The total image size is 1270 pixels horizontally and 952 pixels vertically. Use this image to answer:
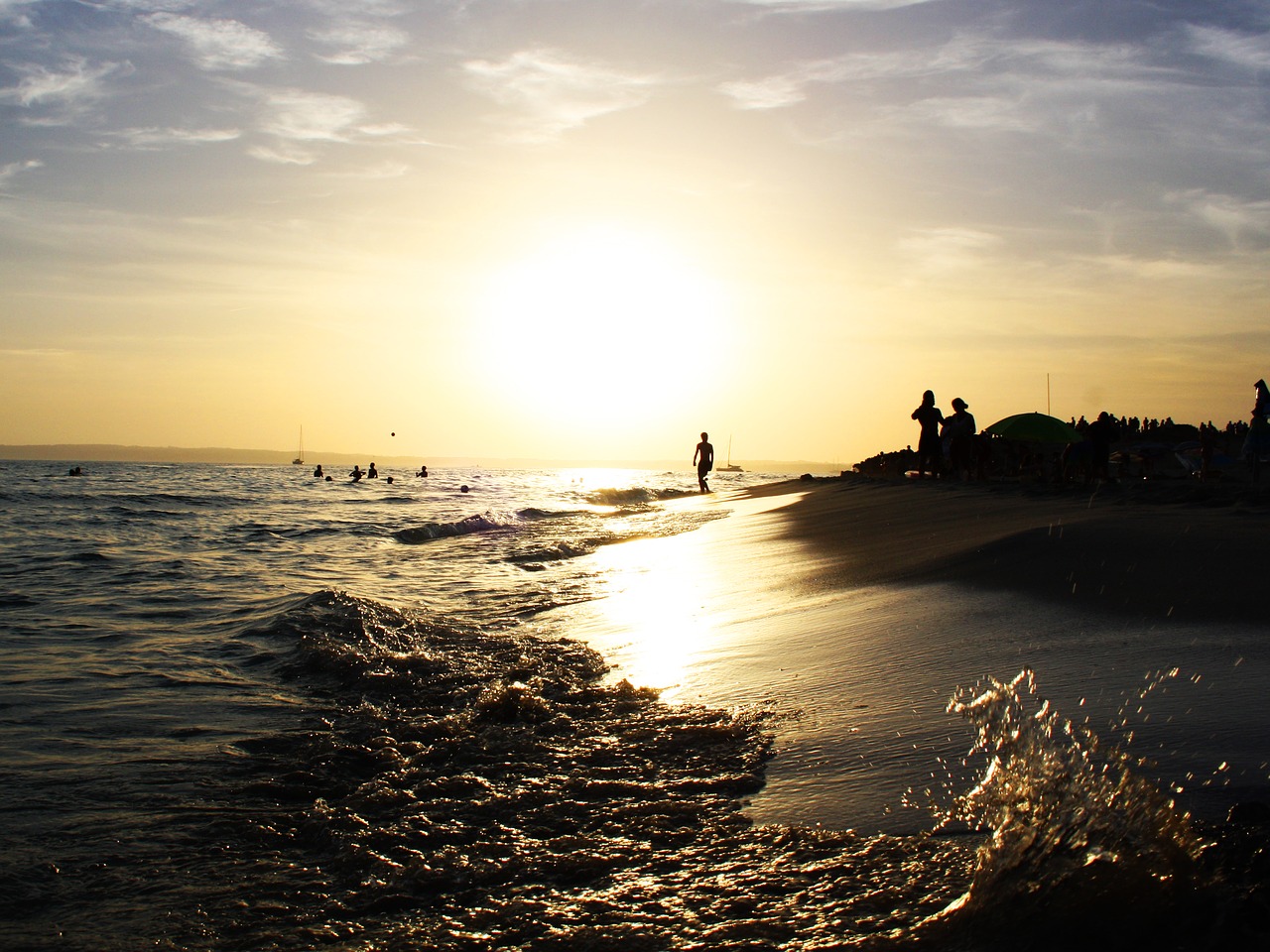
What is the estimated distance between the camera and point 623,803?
3.26 meters

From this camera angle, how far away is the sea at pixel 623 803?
2.29m

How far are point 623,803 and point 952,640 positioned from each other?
2499 mm

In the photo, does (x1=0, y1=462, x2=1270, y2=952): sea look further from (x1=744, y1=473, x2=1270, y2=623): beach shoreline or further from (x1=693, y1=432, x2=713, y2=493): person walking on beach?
(x1=693, y1=432, x2=713, y2=493): person walking on beach

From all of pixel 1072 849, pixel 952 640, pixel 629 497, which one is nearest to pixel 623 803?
pixel 1072 849

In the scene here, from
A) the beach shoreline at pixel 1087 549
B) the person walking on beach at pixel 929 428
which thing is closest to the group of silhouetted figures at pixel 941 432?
the person walking on beach at pixel 929 428

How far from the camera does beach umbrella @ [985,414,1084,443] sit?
723 inches

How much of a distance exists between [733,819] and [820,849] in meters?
0.42

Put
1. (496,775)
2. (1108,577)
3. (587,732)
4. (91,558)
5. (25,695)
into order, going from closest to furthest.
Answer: (496,775) < (587,732) < (25,695) < (1108,577) < (91,558)

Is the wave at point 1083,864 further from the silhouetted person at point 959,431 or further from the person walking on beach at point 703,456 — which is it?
the person walking on beach at point 703,456

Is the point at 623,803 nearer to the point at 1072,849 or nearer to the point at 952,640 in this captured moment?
the point at 1072,849

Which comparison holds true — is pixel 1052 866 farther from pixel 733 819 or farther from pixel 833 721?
pixel 833 721

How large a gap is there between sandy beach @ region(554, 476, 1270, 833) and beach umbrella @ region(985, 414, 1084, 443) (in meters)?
8.06

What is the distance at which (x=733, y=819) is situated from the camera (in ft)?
9.93

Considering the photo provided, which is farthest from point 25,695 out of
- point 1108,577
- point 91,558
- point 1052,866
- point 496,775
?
point 91,558
